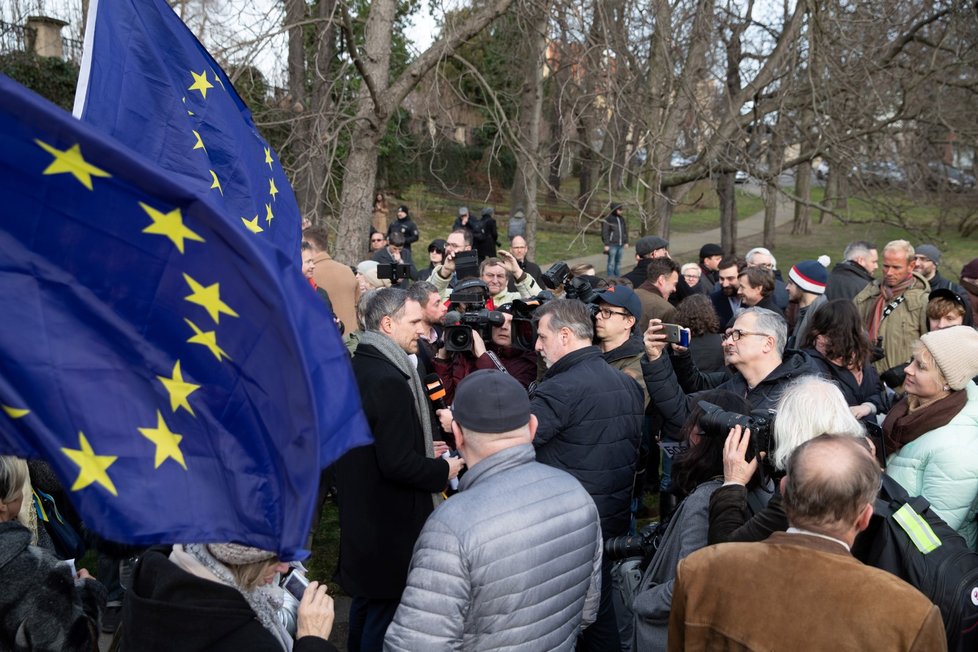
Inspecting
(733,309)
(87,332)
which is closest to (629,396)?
(87,332)

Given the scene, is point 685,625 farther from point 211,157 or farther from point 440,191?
point 440,191

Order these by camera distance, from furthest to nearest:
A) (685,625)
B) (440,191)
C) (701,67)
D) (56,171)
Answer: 1. (440,191)
2. (701,67)
3. (685,625)
4. (56,171)

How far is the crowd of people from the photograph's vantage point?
7.48ft

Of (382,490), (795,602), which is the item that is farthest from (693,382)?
(795,602)

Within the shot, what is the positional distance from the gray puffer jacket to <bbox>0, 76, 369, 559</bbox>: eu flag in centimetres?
56

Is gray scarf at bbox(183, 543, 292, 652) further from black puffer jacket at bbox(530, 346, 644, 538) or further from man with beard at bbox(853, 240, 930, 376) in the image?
man with beard at bbox(853, 240, 930, 376)

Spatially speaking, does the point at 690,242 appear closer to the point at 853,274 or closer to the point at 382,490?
the point at 853,274

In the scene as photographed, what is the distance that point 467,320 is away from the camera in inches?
195

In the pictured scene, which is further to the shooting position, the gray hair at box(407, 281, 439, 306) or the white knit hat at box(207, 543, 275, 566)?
the gray hair at box(407, 281, 439, 306)

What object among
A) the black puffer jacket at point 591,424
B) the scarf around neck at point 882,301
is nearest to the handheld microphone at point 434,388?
the black puffer jacket at point 591,424

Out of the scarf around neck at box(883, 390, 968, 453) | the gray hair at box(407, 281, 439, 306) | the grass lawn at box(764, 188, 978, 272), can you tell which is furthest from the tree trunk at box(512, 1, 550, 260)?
the grass lawn at box(764, 188, 978, 272)

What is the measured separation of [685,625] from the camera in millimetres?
2375

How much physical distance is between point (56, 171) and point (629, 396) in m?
2.66

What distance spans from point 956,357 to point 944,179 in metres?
17.6
